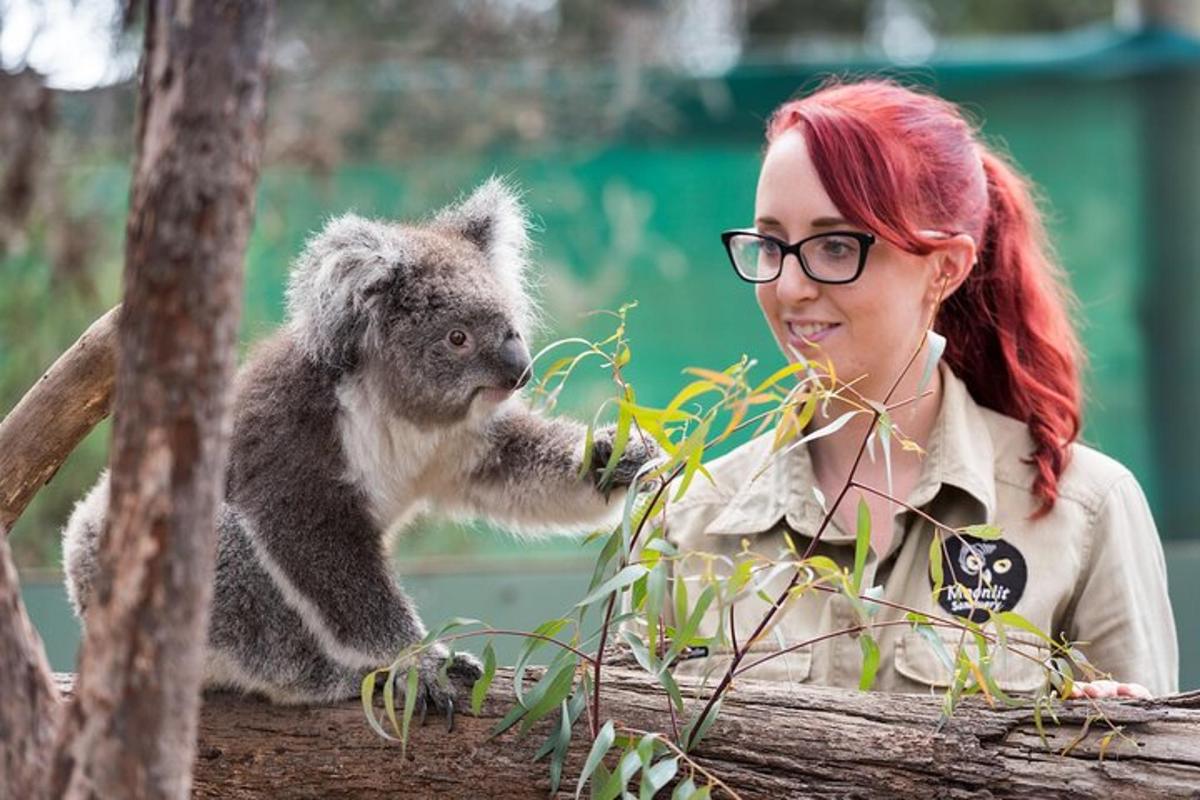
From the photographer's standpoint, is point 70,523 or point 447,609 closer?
point 70,523

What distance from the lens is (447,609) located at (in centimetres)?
421

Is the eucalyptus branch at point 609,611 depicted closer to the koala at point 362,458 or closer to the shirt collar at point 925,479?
the koala at point 362,458

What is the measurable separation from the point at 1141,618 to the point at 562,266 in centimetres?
284

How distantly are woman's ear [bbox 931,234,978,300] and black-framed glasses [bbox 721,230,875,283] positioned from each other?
0.17 m

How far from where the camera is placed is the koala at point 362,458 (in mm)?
2293

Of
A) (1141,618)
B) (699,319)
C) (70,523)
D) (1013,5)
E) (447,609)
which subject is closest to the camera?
(1141,618)

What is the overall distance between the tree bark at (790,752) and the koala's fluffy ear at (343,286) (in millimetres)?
634

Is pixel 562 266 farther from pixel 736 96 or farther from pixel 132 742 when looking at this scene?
pixel 132 742

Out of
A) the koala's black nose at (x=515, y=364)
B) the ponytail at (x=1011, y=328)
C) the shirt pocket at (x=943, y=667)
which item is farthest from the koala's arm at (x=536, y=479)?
the ponytail at (x=1011, y=328)

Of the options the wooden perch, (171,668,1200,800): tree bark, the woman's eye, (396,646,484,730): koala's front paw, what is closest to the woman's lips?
the woman's eye

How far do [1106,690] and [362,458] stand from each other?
114 centimetres

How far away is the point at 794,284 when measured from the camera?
240 cm

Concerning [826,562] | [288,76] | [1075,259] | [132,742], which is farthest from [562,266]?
[132,742]

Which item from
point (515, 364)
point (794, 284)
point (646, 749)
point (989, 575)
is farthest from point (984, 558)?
point (646, 749)
